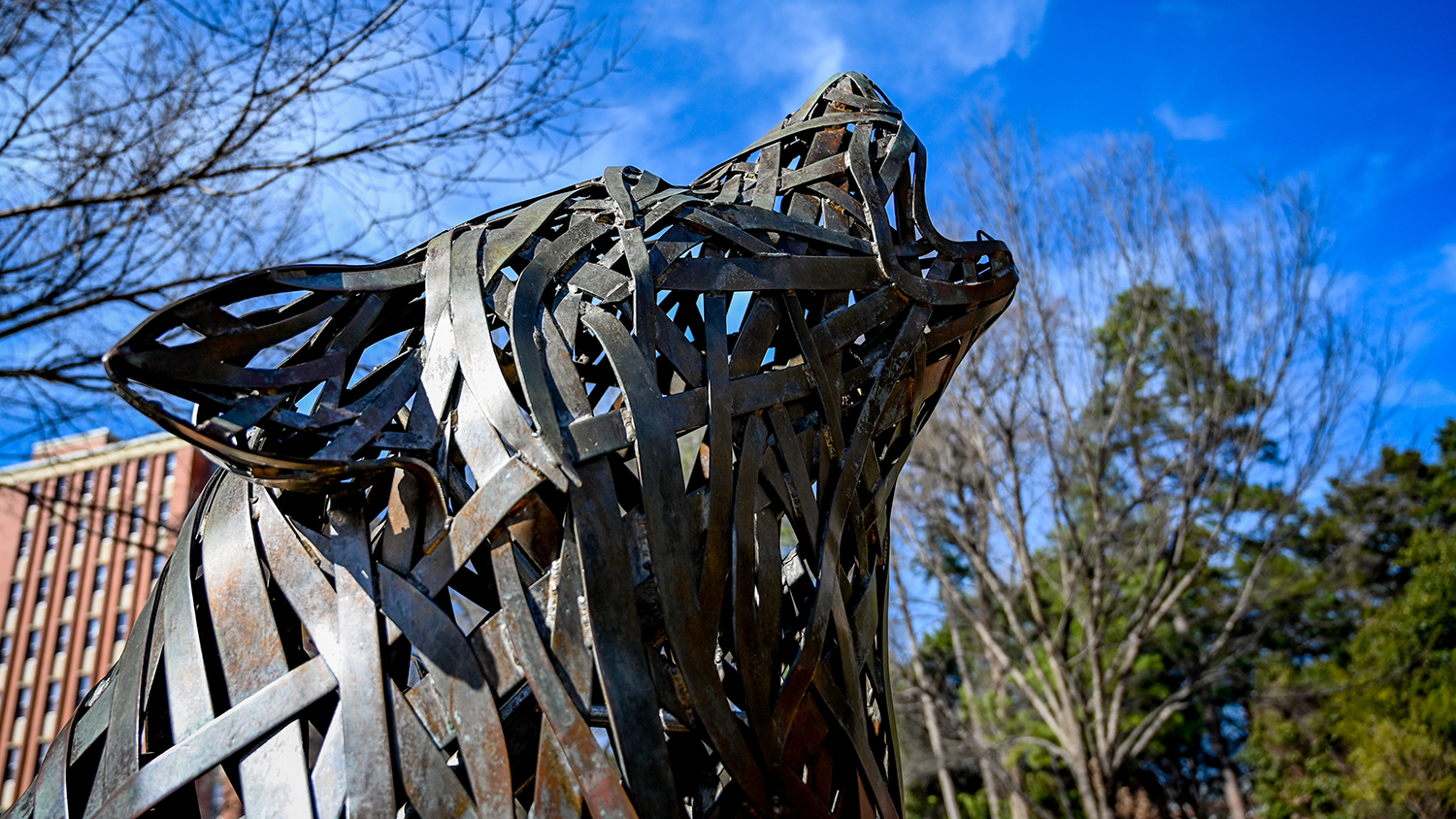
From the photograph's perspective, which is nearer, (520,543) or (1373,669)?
(520,543)

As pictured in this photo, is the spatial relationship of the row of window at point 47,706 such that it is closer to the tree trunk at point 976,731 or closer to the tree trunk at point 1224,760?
the tree trunk at point 976,731

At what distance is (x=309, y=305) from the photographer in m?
1.02

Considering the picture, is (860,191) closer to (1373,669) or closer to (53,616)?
(1373,669)

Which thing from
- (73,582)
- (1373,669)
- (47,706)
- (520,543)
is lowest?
(1373,669)

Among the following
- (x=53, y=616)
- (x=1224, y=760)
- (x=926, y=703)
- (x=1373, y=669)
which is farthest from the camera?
(x=53, y=616)

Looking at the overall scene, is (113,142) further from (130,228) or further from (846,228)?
(846,228)

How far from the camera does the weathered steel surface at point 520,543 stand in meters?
0.82

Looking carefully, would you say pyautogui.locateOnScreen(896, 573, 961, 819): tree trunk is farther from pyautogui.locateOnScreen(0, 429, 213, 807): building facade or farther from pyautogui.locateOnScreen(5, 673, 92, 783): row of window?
pyautogui.locateOnScreen(5, 673, 92, 783): row of window

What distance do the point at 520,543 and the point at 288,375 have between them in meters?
0.28

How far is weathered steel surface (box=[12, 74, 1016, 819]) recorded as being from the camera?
2.70ft

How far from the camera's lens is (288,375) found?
0.93 m

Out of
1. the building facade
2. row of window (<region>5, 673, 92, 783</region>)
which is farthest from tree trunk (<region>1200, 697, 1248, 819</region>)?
row of window (<region>5, 673, 92, 783</region>)

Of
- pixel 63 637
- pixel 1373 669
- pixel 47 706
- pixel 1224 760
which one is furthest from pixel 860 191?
pixel 63 637

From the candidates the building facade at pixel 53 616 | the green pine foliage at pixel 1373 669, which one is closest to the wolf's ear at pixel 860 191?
the green pine foliage at pixel 1373 669
